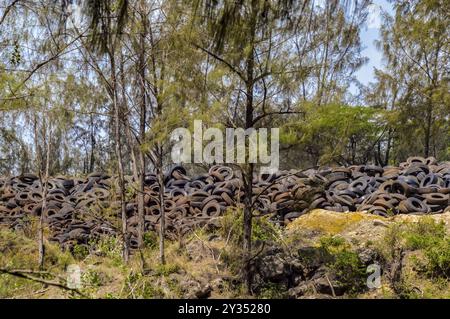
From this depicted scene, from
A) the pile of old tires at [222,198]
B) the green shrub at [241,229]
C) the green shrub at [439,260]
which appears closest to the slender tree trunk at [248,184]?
the green shrub at [241,229]

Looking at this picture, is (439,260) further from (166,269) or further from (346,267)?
(166,269)

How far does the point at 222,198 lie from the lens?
10922mm

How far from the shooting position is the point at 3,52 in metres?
8.23

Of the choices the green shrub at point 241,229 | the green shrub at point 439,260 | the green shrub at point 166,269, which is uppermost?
the green shrub at point 241,229

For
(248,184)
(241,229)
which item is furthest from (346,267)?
(241,229)

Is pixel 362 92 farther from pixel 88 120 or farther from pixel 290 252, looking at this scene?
pixel 290 252

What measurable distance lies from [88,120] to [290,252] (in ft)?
65.5

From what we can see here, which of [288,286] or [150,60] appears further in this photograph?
[150,60]

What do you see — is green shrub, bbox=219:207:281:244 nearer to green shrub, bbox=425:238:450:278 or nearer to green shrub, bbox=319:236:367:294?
green shrub, bbox=319:236:367:294

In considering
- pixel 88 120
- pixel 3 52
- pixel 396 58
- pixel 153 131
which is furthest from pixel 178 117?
pixel 88 120

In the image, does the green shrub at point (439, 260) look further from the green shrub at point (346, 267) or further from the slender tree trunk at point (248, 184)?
the slender tree trunk at point (248, 184)

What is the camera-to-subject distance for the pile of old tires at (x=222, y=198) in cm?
1007

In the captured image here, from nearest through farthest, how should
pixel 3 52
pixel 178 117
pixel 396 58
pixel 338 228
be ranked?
pixel 178 117 < pixel 3 52 < pixel 338 228 < pixel 396 58

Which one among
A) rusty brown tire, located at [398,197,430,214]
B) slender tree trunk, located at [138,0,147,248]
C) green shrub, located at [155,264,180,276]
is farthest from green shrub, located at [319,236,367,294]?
slender tree trunk, located at [138,0,147,248]
